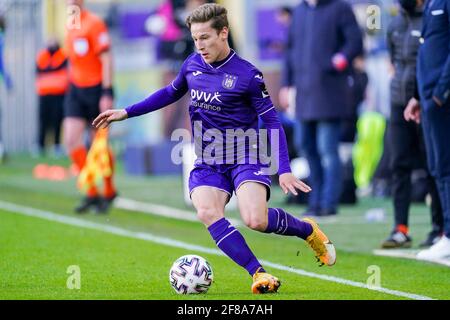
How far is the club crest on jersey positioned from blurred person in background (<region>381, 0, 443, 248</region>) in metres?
3.02

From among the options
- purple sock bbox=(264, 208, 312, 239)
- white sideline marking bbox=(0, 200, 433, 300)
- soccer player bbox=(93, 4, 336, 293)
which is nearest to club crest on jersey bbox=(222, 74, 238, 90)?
soccer player bbox=(93, 4, 336, 293)

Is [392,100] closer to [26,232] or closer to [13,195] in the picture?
[26,232]

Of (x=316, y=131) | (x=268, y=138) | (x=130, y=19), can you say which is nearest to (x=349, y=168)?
(x=316, y=131)

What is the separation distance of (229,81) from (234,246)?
1084 mm

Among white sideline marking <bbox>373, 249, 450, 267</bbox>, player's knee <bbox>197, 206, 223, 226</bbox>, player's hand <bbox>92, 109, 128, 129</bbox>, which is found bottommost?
white sideline marking <bbox>373, 249, 450, 267</bbox>

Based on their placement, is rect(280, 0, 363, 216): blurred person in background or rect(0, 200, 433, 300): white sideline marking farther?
rect(280, 0, 363, 216): blurred person in background

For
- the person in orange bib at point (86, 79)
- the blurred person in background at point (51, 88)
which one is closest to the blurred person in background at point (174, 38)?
the blurred person in background at point (51, 88)

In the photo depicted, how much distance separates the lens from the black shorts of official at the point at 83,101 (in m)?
15.4

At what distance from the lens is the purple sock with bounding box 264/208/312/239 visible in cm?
908

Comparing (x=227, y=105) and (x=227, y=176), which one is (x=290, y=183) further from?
(x=227, y=105)

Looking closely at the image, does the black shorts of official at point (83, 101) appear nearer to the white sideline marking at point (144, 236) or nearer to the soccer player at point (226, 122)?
the white sideline marking at point (144, 236)

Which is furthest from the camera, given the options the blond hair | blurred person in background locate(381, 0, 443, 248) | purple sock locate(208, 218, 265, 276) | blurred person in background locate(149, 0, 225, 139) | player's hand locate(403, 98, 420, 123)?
blurred person in background locate(149, 0, 225, 139)

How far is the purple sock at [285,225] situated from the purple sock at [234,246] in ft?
0.85

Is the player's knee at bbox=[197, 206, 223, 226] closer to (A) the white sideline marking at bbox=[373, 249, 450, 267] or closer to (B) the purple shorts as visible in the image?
(B) the purple shorts
